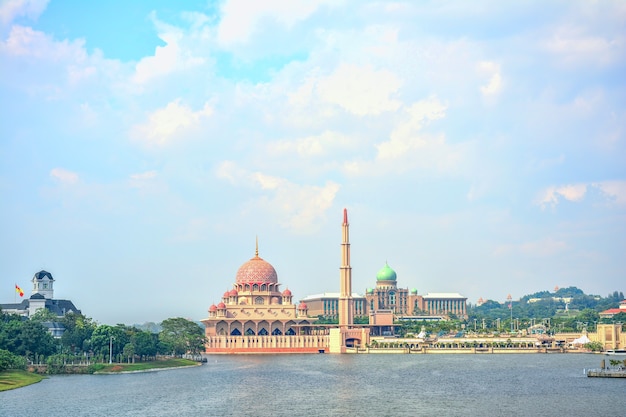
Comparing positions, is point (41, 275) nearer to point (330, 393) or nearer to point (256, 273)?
point (256, 273)

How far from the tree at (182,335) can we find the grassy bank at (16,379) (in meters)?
39.1

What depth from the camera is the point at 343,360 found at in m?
152

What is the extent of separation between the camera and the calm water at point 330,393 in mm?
75688

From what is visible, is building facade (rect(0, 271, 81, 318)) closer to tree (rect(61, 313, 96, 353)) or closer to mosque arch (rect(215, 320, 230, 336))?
mosque arch (rect(215, 320, 230, 336))

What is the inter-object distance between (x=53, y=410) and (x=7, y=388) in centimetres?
1799

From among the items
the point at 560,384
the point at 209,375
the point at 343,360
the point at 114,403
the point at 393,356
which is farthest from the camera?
the point at 393,356

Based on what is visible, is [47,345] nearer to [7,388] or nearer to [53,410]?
[7,388]

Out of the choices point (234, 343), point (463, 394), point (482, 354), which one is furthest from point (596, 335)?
→ point (463, 394)

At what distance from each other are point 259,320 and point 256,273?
10570 millimetres

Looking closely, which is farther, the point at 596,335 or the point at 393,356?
the point at 596,335

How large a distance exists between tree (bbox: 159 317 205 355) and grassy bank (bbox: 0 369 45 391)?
128 feet

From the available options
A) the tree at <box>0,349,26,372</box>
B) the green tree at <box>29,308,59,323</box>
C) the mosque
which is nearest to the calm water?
the tree at <box>0,349,26,372</box>

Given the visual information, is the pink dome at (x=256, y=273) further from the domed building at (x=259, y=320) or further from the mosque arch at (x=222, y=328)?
the mosque arch at (x=222, y=328)

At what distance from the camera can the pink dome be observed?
628ft
